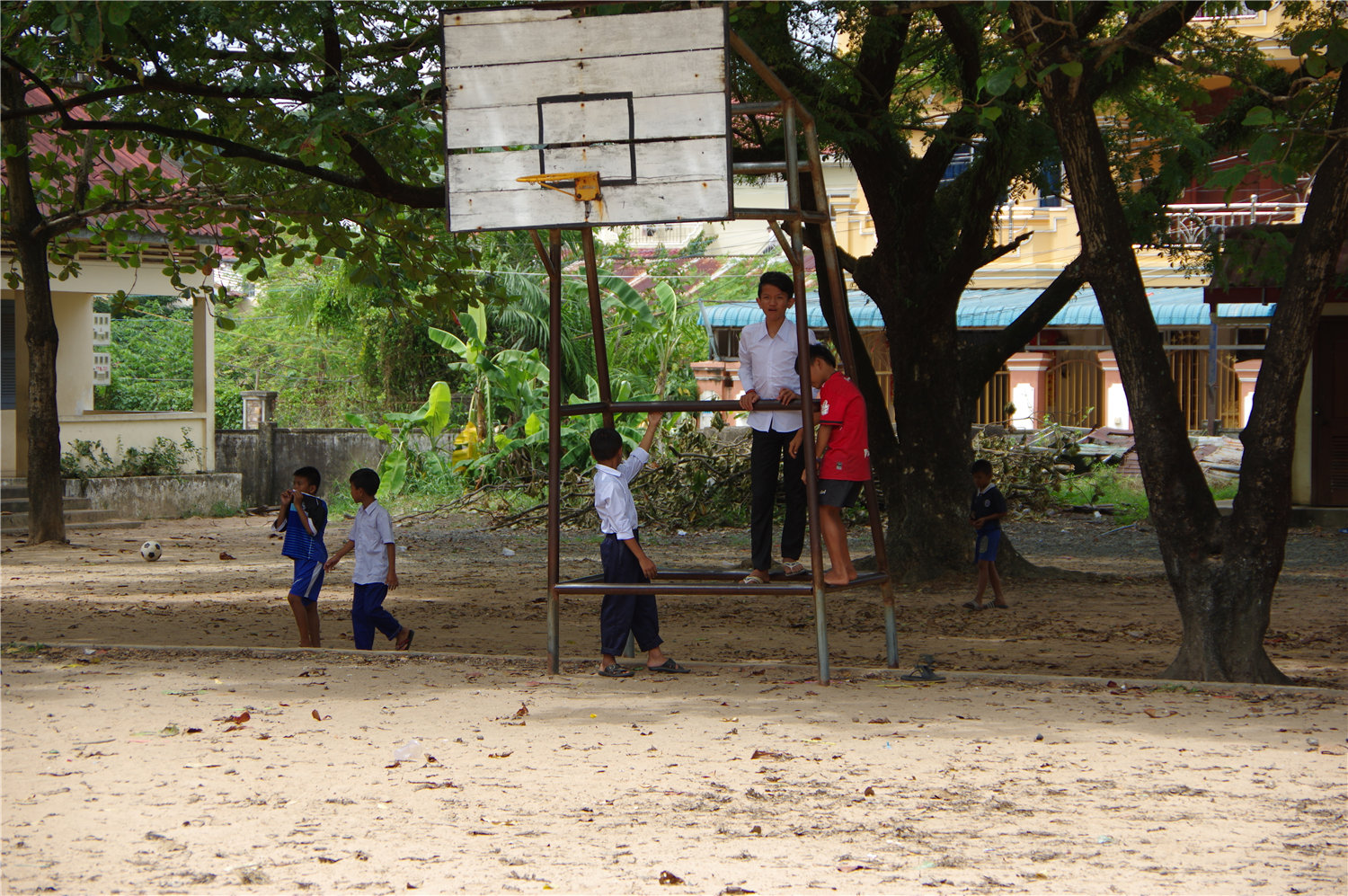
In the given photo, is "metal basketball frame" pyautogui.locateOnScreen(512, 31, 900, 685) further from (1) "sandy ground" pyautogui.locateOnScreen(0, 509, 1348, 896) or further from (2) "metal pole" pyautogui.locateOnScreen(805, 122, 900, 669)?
(1) "sandy ground" pyautogui.locateOnScreen(0, 509, 1348, 896)

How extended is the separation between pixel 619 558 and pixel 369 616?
1.82 m

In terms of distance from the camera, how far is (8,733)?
16.5 ft

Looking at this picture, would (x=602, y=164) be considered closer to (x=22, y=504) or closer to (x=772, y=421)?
(x=772, y=421)

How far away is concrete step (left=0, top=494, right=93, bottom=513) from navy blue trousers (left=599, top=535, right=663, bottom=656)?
41.3 ft

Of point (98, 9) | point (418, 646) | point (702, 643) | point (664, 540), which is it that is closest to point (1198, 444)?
point (664, 540)

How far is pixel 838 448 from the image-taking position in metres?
6.55

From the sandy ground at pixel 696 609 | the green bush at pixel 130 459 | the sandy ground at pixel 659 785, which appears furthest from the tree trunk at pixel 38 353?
the sandy ground at pixel 659 785

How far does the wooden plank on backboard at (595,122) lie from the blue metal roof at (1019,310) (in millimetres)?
13695

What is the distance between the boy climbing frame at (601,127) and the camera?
5.80 metres

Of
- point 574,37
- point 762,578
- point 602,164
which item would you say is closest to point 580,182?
point 602,164

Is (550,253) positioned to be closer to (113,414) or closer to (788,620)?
(788,620)

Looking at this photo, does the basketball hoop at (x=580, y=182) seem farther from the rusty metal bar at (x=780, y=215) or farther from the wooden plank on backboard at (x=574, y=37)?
the rusty metal bar at (x=780, y=215)

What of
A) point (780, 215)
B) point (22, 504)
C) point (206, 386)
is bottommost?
point (22, 504)

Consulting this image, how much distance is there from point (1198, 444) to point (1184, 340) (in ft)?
14.6
